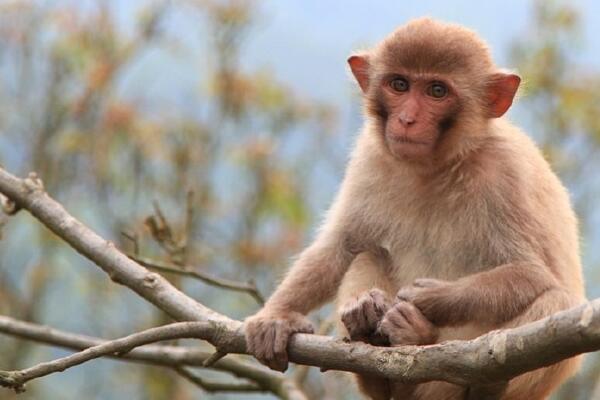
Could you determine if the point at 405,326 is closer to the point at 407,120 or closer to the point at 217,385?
the point at 407,120

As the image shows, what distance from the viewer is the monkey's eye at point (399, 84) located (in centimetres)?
568

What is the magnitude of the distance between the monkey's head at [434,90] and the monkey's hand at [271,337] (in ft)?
3.24

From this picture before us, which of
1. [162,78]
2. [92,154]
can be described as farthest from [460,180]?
[162,78]

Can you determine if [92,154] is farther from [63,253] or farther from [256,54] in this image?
[256,54]

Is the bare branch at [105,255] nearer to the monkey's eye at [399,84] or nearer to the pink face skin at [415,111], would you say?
the pink face skin at [415,111]

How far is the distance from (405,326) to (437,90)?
1.30 m

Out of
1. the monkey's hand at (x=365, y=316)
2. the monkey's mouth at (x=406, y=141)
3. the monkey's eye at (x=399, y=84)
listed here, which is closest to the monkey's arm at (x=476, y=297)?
the monkey's hand at (x=365, y=316)

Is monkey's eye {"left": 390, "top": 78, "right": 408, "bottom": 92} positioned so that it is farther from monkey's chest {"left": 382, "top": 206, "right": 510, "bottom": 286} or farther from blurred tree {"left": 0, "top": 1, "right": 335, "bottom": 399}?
blurred tree {"left": 0, "top": 1, "right": 335, "bottom": 399}

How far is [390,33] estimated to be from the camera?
5930 mm

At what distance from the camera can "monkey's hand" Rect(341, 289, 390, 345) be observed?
16.1 ft

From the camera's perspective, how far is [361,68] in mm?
6172

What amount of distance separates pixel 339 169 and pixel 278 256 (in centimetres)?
134

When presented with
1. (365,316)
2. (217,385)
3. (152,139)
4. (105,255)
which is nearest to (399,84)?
(365,316)

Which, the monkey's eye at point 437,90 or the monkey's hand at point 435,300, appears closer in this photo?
the monkey's hand at point 435,300
